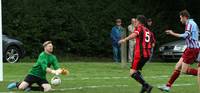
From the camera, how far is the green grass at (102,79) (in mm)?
16062

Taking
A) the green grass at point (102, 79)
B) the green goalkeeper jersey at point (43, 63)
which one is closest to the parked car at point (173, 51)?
the green grass at point (102, 79)

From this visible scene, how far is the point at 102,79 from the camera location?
1941 centimetres

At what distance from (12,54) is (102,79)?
32.4 ft

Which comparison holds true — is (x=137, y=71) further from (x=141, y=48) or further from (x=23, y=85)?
(x=23, y=85)

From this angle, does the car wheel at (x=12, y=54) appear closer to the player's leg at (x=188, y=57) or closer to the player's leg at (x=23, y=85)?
the player's leg at (x=23, y=85)

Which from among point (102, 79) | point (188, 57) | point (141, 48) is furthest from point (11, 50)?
point (141, 48)

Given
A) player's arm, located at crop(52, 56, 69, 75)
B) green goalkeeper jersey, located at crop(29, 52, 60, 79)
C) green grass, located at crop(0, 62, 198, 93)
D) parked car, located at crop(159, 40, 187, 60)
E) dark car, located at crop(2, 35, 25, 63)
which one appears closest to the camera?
player's arm, located at crop(52, 56, 69, 75)

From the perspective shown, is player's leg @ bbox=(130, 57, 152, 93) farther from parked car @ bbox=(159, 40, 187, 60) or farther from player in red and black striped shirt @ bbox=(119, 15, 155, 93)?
parked car @ bbox=(159, 40, 187, 60)

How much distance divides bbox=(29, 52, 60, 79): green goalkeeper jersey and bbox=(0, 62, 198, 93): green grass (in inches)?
21.5

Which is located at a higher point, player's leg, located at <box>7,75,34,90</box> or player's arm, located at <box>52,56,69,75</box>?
player's arm, located at <box>52,56,69,75</box>

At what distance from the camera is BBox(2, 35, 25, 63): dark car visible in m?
28.3

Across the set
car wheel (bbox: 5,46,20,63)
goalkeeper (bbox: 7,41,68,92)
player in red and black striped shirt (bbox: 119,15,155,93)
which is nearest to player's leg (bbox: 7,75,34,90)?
goalkeeper (bbox: 7,41,68,92)

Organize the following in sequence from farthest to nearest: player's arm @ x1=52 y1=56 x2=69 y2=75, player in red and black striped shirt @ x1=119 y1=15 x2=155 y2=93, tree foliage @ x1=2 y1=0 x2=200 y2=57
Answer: tree foliage @ x1=2 y1=0 x2=200 y2=57
player in red and black striped shirt @ x1=119 y1=15 x2=155 y2=93
player's arm @ x1=52 y1=56 x2=69 y2=75

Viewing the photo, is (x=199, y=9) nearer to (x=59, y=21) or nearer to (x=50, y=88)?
(x=59, y=21)
